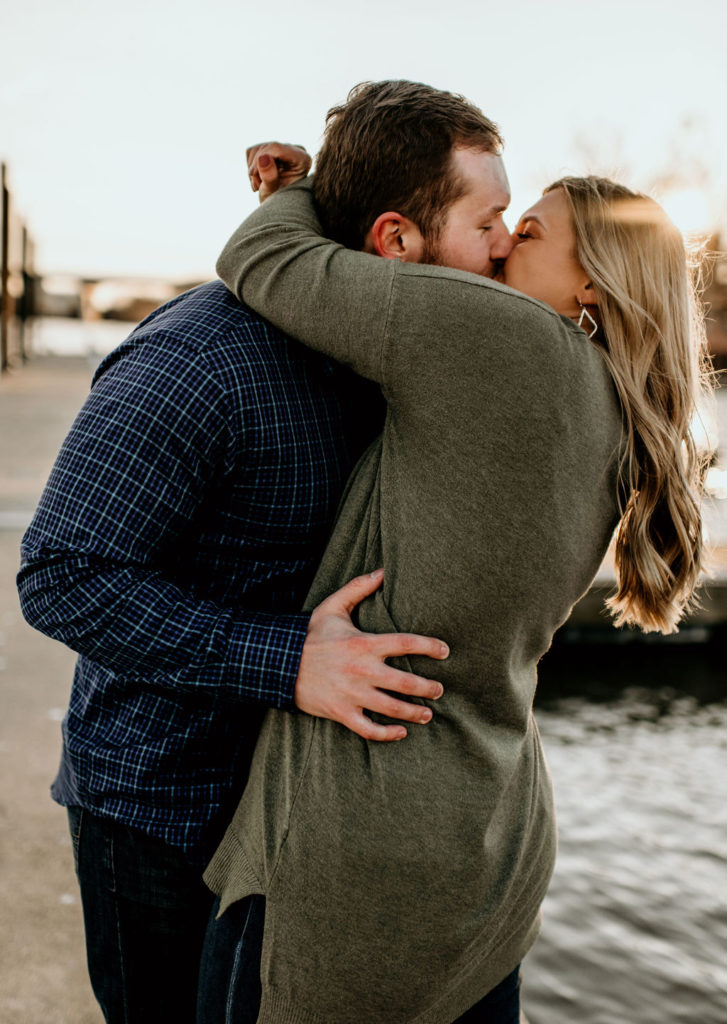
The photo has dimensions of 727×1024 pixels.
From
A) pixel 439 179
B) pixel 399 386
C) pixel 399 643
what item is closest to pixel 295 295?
pixel 399 386

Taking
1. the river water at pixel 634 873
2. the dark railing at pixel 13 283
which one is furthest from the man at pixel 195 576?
the dark railing at pixel 13 283

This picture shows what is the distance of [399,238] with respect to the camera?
168cm

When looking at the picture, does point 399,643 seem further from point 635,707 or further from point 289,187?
point 635,707

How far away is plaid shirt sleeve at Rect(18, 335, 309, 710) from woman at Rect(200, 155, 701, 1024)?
143mm

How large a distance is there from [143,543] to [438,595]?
453 mm

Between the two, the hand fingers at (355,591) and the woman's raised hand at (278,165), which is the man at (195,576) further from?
the woman's raised hand at (278,165)

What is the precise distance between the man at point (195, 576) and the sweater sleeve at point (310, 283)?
0.07m

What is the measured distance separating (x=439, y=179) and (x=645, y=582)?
0.76m

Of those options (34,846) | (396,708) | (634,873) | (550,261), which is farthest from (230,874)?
(634,873)

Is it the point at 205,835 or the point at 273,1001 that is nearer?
the point at 273,1001

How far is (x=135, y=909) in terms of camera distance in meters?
1.61

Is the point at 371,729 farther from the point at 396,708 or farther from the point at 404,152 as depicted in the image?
the point at 404,152

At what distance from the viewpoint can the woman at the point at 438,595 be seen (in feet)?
4.55

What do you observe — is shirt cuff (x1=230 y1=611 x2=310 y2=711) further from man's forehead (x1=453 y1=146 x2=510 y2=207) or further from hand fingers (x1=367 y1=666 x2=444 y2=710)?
Result: man's forehead (x1=453 y1=146 x2=510 y2=207)
